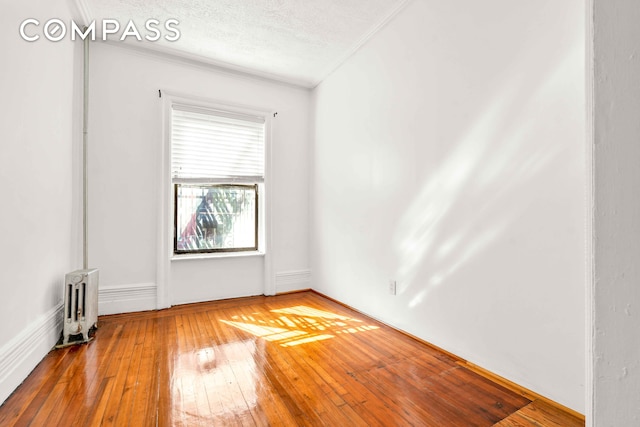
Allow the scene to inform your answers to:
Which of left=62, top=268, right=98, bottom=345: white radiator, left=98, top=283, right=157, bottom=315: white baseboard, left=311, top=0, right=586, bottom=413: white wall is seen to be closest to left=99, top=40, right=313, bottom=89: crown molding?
left=311, top=0, right=586, bottom=413: white wall

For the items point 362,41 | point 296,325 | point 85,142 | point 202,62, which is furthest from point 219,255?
point 362,41

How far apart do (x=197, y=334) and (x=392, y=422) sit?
182cm

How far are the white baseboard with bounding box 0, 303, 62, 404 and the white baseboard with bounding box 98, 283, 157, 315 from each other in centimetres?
62

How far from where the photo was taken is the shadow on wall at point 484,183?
66.8 inches

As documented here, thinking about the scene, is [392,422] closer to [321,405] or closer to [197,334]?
[321,405]

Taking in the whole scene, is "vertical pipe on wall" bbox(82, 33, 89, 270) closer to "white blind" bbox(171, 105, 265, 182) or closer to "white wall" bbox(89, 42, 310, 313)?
"white wall" bbox(89, 42, 310, 313)

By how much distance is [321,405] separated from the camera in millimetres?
1647

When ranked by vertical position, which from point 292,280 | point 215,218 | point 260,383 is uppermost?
point 215,218

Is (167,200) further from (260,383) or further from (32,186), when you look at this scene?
(260,383)

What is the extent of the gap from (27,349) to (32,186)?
1071 mm

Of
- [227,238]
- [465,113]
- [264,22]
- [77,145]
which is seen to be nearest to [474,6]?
[465,113]

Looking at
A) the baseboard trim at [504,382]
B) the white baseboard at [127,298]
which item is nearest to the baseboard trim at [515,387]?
the baseboard trim at [504,382]

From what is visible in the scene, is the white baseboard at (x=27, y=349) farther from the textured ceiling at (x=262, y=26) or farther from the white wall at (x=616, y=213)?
the textured ceiling at (x=262, y=26)

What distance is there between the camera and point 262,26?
2.90 meters
